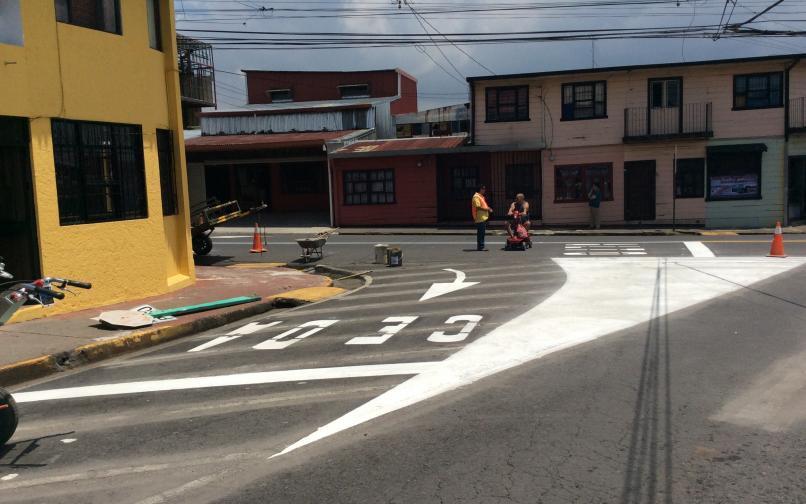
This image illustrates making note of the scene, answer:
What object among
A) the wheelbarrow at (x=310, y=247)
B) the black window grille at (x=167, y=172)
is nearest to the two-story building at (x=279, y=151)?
the wheelbarrow at (x=310, y=247)

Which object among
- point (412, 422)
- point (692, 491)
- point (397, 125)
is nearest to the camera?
point (692, 491)

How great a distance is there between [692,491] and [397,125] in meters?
39.5

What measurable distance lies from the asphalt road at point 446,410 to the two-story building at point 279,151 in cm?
2144

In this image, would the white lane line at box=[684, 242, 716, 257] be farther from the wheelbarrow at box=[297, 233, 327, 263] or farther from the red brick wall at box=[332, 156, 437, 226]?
the red brick wall at box=[332, 156, 437, 226]

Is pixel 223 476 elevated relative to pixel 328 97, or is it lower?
lower

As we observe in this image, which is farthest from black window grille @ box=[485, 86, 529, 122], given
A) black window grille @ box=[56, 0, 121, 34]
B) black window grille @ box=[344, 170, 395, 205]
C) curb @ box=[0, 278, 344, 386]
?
black window grille @ box=[56, 0, 121, 34]

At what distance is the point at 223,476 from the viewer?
4.82 metres

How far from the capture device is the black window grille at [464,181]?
2989 centimetres

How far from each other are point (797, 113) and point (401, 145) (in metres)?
15.6

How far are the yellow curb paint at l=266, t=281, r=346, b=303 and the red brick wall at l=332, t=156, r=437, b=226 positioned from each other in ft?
53.3

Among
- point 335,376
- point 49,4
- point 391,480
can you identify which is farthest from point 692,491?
point 49,4

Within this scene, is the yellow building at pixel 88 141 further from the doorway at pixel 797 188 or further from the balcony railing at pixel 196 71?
the doorway at pixel 797 188

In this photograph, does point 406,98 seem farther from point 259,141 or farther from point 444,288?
point 444,288

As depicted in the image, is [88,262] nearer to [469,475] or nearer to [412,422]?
[412,422]
